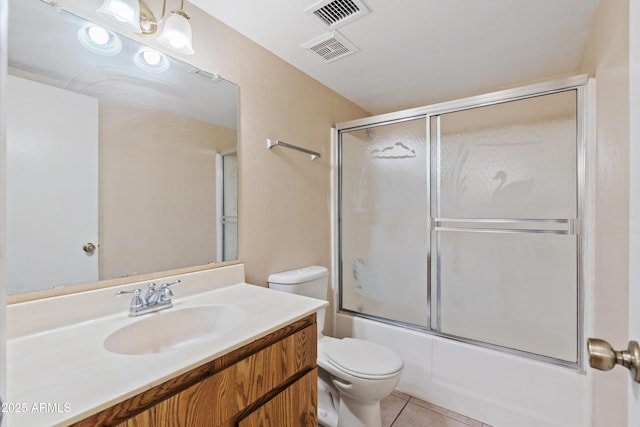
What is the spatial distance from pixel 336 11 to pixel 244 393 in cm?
165

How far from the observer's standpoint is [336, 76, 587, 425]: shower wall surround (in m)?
1.54

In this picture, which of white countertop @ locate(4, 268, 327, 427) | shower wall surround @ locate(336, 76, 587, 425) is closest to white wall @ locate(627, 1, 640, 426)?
white countertop @ locate(4, 268, 327, 427)

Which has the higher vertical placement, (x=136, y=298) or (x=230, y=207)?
(x=230, y=207)

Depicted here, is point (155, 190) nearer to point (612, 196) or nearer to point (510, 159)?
point (612, 196)

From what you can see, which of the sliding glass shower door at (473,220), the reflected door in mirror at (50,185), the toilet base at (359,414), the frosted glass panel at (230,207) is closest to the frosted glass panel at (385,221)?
the sliding glass shower door at (473,220)

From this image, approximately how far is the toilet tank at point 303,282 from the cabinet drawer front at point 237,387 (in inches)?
22.4

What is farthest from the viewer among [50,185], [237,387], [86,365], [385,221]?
[385,221]

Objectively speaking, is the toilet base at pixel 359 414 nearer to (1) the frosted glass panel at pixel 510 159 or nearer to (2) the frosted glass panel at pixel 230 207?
(2) the frosted glass panel at pixel 230 207

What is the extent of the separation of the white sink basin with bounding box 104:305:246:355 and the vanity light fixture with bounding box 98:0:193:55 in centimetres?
110

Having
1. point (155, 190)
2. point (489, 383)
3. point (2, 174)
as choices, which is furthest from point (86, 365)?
point (489, 383)

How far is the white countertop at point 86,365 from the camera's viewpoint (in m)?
0.55

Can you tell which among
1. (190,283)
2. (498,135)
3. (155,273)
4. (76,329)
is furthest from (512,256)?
(76,329)

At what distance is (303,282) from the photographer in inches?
67.6

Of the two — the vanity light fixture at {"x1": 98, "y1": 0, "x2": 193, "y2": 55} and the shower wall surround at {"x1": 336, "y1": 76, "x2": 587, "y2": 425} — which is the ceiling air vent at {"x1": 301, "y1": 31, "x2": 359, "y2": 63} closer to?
the shower wall surround at {"x1": 336, "y1": 76, "x2": 587, "y2": 425}
